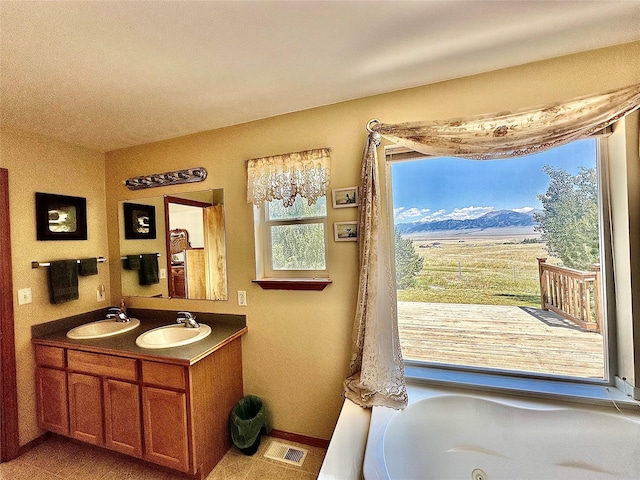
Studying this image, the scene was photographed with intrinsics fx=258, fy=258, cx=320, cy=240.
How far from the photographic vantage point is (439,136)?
54.1 inches

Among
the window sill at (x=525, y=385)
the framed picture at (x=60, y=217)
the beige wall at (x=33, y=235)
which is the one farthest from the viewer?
the framed picture at (x=60, y=217)

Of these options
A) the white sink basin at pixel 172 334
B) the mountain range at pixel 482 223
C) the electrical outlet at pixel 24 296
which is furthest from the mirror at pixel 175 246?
the mountain range at pixel 482 223

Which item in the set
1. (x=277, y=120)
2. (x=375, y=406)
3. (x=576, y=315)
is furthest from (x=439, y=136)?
(x=375, y=406)

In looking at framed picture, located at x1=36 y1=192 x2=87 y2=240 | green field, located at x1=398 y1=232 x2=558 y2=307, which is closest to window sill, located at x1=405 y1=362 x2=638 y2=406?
green field, located at x1=398 y1=232 x2=558 y2=307

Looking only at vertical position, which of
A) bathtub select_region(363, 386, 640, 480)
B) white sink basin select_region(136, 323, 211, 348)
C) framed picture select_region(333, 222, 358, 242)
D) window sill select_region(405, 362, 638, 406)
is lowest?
bathtub select_region(363, 386, 640, 480)

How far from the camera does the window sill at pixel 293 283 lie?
1728 mm

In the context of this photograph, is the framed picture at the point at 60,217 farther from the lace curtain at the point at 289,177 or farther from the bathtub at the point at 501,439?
the bathtub at the point at 501,439

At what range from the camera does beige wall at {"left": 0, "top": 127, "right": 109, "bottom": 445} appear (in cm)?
181

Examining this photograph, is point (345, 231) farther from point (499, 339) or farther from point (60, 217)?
point (60, 217)

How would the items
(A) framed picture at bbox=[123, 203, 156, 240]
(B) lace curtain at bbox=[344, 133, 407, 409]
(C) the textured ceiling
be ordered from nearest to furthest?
(C) the textured ceiling → (B) lace curtain at bbox=[344, 133, 407, 409] → (A) framed picture at bbox=[123, 203, 156, 240]

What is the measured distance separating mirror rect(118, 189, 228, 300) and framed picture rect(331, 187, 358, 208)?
91 cm

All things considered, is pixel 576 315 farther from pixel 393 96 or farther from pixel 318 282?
pixel 393 96

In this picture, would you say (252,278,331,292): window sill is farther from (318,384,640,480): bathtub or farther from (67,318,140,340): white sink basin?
(67,318,140,340): white sink basin

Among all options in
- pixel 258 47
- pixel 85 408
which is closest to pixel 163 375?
pixel 85 408
